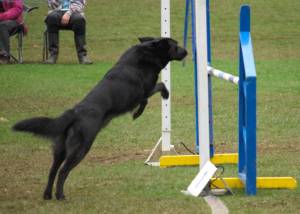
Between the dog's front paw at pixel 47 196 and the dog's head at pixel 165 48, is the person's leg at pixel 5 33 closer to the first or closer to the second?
the dog's head at pixel 165 48

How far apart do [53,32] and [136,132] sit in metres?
7.77

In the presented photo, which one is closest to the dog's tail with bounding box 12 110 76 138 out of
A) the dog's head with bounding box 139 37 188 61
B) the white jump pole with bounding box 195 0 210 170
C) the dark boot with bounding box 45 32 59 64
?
the white jump pole with bounding box 195 0 210 170

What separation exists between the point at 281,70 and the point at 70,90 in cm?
443

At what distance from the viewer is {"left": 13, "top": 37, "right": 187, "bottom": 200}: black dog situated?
625 cm

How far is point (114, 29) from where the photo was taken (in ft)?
74.9

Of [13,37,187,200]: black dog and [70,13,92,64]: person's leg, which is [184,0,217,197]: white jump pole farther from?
[70,13,92,64]: person's leg

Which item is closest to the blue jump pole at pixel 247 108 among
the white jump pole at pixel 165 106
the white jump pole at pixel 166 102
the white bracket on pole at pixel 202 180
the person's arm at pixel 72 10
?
the white bracket on pole at pixel 202 180

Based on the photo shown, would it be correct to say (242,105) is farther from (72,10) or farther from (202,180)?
(72,10)

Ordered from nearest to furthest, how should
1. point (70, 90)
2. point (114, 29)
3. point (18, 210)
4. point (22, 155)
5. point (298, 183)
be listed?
point (18, 210) → point (298, 183) → point (22, 155) → point (70, 90) → point (114, 29)

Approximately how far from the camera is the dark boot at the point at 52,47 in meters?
17.0

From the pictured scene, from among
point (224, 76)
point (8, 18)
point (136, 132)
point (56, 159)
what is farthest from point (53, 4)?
point (56, 159)

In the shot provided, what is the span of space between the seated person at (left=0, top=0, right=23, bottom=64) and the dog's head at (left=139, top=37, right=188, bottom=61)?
997 cm

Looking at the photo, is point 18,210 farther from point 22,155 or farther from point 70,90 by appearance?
point 70,90

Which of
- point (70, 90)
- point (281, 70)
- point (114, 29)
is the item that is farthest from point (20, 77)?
point (114, 29)
